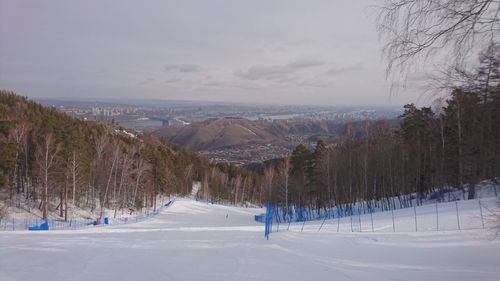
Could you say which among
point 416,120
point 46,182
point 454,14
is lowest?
point 46,182

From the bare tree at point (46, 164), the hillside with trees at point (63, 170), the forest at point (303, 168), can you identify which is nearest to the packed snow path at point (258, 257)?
Answer: the forest at point (303, 168)

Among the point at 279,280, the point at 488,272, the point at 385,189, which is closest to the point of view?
the point at 279,280

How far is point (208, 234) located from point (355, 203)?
35.0 meters

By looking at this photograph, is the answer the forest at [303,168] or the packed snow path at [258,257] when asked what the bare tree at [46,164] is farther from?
the packed snow path at [258,257]

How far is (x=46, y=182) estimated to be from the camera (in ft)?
112

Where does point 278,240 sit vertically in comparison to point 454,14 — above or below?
below

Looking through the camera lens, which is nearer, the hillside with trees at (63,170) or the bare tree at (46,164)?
the bare tree at (46,164)

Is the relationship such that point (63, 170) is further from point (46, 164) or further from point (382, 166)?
point (382, 166)

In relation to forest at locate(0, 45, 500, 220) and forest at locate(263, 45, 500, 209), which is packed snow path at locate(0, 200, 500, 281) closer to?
forest at locate(263, 45, 500, 209)

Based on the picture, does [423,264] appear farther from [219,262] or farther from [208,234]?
[208,234]

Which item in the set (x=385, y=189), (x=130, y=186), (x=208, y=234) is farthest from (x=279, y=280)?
(x=130, y=186)

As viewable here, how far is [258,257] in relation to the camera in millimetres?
9453

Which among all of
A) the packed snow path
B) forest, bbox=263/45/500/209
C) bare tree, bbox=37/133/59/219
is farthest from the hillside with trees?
the packed snow path

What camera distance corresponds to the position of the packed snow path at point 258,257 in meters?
7.86
